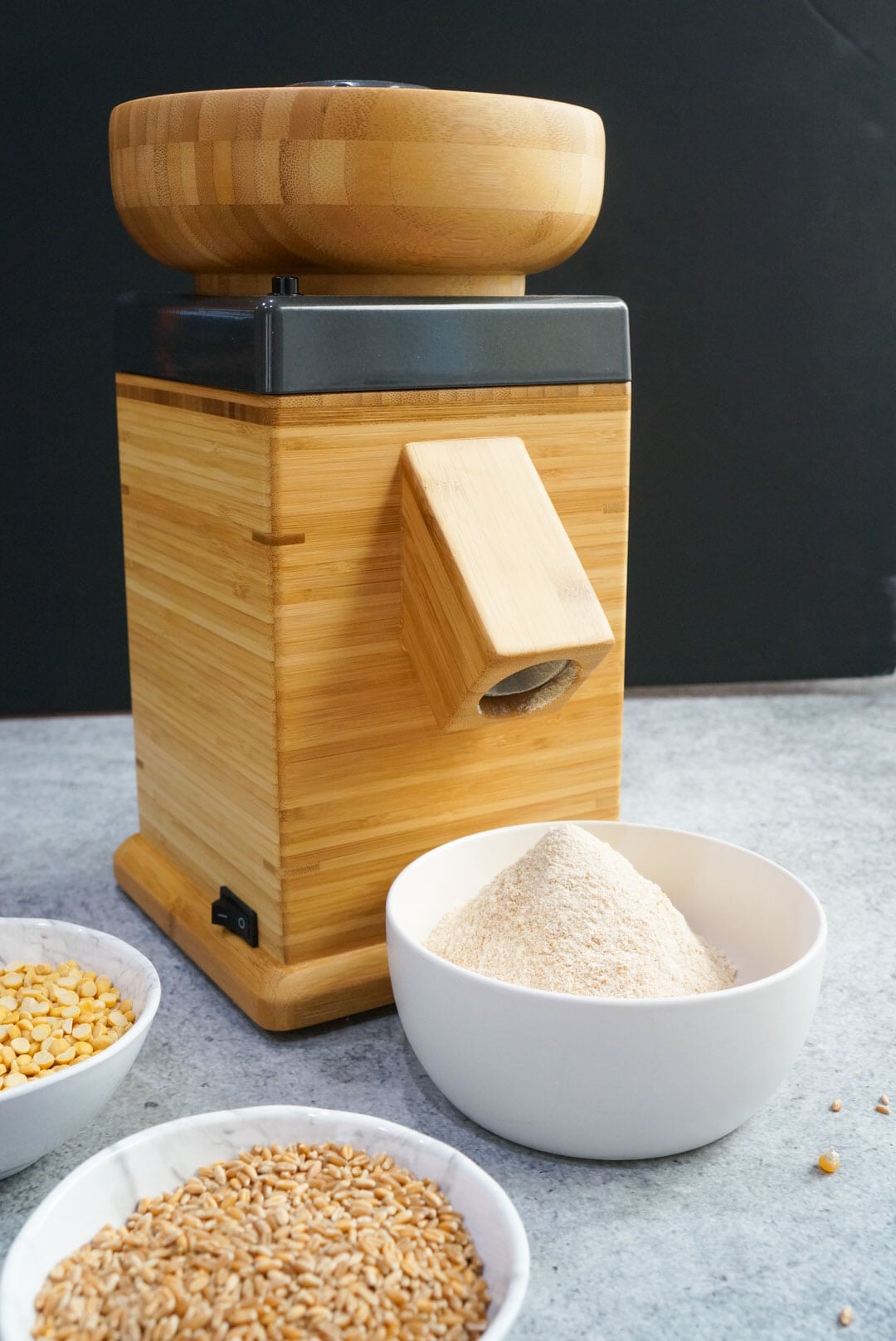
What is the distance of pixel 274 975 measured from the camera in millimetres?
988

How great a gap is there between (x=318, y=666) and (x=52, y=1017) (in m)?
0.30

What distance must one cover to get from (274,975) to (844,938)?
0.51m

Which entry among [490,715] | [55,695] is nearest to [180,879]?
[490,715]

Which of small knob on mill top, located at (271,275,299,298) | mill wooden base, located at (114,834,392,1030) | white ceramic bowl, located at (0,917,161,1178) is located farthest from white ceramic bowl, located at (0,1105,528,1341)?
small knob on mill top, located at (271,275,299,298)

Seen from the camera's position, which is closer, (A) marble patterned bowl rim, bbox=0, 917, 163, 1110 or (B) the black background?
(A) marble patterned bowl rim, bbox=0, 917, 163, 1110

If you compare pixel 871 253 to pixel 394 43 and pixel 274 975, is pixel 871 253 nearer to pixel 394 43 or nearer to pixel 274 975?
Result: pixel 394 43

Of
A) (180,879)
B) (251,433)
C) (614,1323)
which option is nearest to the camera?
(614,1323)

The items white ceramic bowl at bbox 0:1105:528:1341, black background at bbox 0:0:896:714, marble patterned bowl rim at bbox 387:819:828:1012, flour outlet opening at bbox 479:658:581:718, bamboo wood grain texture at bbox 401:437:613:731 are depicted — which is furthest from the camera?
black background at bbox 0:0:896:714

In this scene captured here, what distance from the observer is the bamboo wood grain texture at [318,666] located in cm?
93

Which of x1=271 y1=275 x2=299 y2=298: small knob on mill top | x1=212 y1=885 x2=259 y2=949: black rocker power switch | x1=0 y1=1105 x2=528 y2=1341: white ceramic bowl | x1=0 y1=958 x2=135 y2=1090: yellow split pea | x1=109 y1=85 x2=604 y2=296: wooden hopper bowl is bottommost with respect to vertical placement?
x1=212 y1=885 x2=259 y2=949: black rocker power switch

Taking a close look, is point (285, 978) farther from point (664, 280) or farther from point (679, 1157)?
point (664, 280)

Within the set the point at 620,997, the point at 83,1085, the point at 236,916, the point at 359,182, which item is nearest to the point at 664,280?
the point at 359,182

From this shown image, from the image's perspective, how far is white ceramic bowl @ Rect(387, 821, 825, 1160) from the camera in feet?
2.51

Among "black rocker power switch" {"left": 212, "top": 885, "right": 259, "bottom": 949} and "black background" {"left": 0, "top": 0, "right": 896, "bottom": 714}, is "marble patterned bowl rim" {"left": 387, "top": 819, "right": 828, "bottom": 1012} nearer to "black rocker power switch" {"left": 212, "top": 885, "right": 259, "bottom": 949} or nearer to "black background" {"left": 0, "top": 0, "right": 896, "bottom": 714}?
"black rocker power switch" {"left": 212, "top": 885, "right": 259, "bottom": 949}
